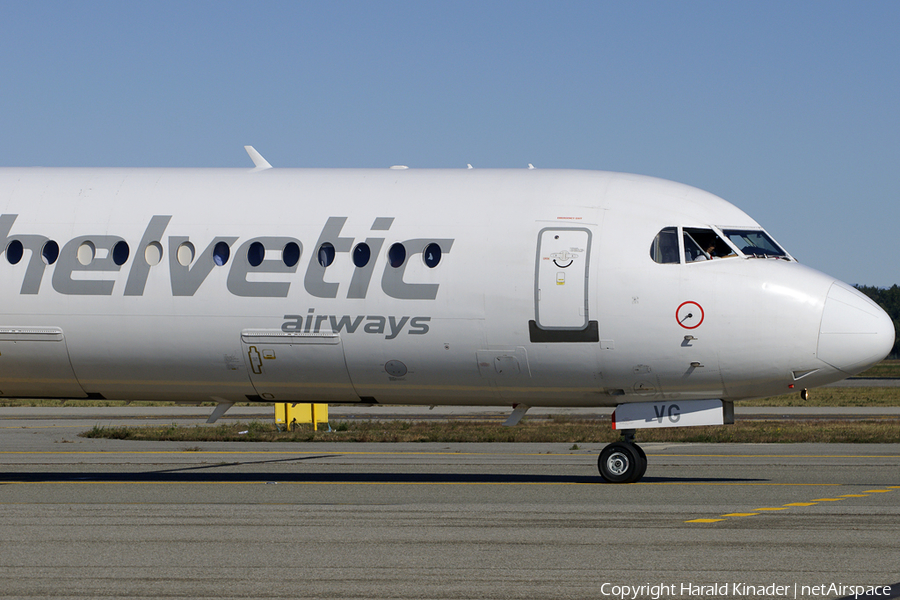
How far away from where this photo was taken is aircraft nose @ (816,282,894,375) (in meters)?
16.5

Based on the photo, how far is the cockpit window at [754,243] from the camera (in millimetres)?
17359

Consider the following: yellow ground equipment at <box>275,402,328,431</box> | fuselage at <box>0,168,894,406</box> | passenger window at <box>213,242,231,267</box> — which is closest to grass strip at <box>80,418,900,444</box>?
yellow ground equipment at <box>275,402,328,431</box>

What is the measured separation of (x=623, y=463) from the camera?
18.4 meters

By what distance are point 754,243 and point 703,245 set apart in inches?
36.8

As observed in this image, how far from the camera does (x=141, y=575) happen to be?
10.4m

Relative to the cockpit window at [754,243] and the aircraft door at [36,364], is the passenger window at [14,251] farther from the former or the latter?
the cockpit window at [754,243]

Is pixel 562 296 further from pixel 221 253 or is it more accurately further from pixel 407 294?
pixel 221 253

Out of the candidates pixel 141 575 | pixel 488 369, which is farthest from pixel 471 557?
pixel 488 369

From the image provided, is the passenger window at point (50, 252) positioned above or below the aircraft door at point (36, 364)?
above

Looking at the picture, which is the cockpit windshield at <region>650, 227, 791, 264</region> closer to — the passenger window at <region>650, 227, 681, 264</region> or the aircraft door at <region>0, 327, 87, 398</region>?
the passenger window at <region>650, 227, 681, 264</region>

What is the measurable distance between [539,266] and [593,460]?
29.3ft

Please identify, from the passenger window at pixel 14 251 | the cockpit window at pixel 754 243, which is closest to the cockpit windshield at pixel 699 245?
the cockpit window at pixel 754 243

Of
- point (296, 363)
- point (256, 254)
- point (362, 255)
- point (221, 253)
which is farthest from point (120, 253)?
point (362, 255)

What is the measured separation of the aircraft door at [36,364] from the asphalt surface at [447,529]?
5.91 feet
